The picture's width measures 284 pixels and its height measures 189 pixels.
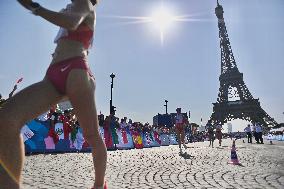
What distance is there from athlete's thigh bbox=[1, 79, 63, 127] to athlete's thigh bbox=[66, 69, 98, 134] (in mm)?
144

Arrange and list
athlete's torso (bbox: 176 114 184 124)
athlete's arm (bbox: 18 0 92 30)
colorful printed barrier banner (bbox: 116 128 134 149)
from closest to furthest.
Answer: athlete's arm (bbox: 18 0 92 30), athlete's torso (bbox: 176 114 184 124), colorful printed barrier banner (bbox: 116 128 134 149)

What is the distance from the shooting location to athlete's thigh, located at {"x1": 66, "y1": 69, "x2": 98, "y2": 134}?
9.66 feet

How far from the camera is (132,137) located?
871 inches

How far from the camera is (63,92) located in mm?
2998

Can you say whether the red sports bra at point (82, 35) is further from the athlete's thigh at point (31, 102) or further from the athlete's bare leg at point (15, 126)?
the athlete's bare leg at point (15, 126)

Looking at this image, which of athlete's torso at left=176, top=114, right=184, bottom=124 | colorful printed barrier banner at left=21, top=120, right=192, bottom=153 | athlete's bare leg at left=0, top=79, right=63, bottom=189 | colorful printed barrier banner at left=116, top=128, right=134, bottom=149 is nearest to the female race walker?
athlete's bare leg at left=0, top=79, right=63, bottom=189

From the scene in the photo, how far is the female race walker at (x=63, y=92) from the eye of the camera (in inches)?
104

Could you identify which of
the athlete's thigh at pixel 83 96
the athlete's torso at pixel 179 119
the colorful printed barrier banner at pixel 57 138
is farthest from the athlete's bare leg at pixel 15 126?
the athlete's torso at pixel 179 119

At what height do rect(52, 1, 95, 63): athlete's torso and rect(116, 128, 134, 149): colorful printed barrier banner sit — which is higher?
rect(52, 1, 95, 63): athlete's torso

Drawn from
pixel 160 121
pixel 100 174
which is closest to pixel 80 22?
pixel 100 174

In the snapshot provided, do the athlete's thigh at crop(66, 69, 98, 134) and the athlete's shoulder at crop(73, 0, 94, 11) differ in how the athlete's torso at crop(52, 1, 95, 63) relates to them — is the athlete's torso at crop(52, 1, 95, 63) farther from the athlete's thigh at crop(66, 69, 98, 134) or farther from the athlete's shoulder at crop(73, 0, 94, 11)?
the athlete's thigh at crop(66, 69, 98, 134)

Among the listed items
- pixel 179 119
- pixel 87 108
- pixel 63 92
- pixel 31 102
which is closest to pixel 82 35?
pixel 63 92

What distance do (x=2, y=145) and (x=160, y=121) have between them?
45361mm

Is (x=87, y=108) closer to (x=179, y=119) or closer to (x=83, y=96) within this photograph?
(x=83, y=96)
